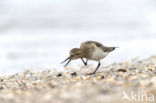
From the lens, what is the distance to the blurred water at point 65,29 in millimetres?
10773

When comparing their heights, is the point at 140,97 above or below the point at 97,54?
below

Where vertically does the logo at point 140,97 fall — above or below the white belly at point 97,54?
below

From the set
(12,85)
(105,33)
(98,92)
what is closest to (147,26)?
(105,33)

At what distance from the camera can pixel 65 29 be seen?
1631 centimetres

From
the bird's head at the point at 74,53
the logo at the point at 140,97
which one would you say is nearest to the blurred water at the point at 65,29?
the bird's head at the point at 74,53

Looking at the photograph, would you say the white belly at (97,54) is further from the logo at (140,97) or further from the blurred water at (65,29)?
the logo at (140,97)

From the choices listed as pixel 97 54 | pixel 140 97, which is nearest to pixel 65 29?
pixel 97 54

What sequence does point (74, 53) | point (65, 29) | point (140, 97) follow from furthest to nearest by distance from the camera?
point (65, 29) < point (74, 53) < point (140, 97)

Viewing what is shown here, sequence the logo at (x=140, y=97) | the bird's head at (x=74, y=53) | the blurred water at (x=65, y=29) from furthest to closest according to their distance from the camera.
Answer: the blurred water at (x=65, y=29)
the bird's head at (x=74, y=53)
the logo at (x=140, y=97)

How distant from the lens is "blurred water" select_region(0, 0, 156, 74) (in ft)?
35.3

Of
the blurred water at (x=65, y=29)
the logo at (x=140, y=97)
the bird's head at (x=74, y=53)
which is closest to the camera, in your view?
the logo at (x=140, y=97)

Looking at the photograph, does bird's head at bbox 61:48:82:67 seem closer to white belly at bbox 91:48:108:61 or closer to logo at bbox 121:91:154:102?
white belly at bbox 91:48:108:61

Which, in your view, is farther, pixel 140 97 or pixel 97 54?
pixel 97 54

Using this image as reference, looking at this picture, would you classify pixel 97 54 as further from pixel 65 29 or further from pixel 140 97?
pixel 65 29
